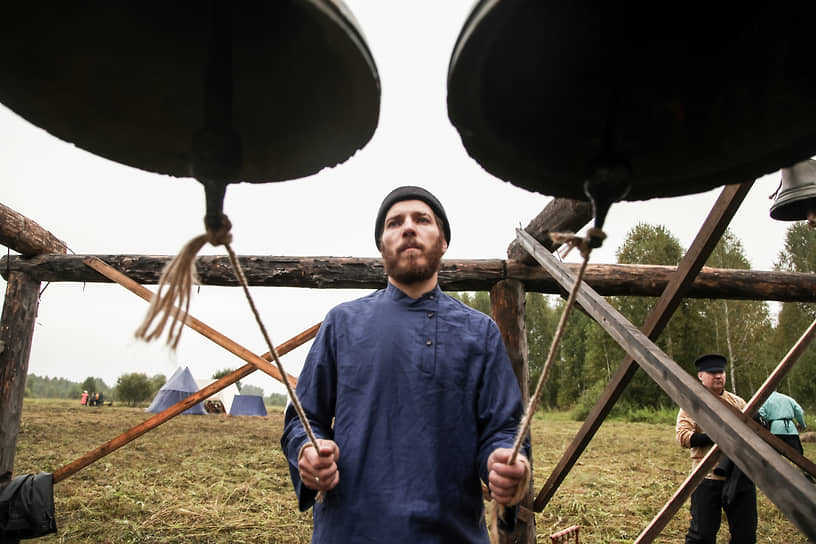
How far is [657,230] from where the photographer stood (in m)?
26.0

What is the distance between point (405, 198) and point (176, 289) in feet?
3.73

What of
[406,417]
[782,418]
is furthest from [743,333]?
[406,417]

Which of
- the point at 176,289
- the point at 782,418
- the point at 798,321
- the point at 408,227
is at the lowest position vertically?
the point at 782,418

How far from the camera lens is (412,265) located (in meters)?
1.53

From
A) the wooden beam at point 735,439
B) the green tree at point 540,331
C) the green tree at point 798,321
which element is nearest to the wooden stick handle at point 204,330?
the wooden beam at point 735,439

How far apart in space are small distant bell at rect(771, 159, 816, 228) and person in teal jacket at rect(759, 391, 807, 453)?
11.5 ft

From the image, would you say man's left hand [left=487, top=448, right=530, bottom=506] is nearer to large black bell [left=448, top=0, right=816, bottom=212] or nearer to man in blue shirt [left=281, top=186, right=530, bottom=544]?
man in blue shirt [left=281, top=186, right=530, bottom=544]

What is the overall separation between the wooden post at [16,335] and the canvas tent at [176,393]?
16629 millimetres

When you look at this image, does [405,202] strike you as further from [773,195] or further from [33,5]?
[773,195]

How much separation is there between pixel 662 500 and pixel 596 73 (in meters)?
7.36

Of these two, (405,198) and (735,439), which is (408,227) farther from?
(735,439)

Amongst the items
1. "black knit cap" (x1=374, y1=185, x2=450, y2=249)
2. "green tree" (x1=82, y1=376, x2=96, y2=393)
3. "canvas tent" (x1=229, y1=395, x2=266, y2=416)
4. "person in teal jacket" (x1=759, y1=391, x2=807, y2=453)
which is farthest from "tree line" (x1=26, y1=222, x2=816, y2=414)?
"green tree" (x1=82, y1=376, x2=96, y2=393)

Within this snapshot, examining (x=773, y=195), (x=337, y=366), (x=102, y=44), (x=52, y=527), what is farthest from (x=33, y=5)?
(x=52, y=527)

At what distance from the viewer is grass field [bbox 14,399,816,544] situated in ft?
15.6
